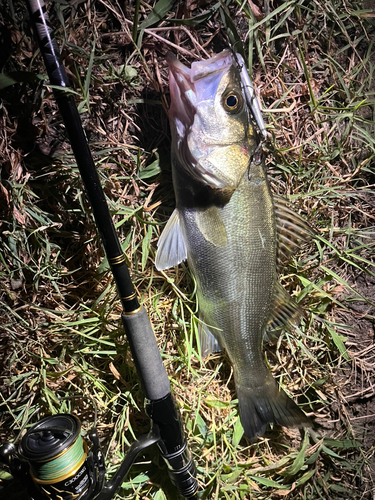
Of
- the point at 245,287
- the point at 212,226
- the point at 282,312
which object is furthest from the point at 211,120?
the point at 282,312

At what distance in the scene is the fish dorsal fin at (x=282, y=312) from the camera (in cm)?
161

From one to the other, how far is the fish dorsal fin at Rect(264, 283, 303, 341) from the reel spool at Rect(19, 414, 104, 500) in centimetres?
86

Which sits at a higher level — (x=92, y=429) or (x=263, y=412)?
(x=92, y=429)

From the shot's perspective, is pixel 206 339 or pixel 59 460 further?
pixel 206 339

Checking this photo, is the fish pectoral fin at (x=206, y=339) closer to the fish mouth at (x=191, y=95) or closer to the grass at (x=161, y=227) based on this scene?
the grass at (x=161, y=227)

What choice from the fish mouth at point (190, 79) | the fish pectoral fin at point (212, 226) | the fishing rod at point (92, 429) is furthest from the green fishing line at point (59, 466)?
the fish mouth at point (190, 79)

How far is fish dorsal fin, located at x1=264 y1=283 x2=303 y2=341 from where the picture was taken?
5.29 feet

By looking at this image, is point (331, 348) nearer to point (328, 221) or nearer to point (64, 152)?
point (328, 221)

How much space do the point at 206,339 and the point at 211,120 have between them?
2.98 ft

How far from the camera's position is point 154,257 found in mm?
1612

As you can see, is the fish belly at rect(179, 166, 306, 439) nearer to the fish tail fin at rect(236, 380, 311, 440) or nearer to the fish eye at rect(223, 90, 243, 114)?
the fish tail fin at rect(236, 380, 311, 440)

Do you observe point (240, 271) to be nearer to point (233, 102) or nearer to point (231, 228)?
point (231, 228)

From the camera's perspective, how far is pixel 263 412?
157cm

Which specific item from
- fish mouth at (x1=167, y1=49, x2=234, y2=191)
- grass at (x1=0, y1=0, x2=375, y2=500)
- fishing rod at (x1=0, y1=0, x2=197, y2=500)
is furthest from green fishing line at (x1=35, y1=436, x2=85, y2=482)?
fish mouth at (x1=167, y1=49, x2=234, y2=191)
